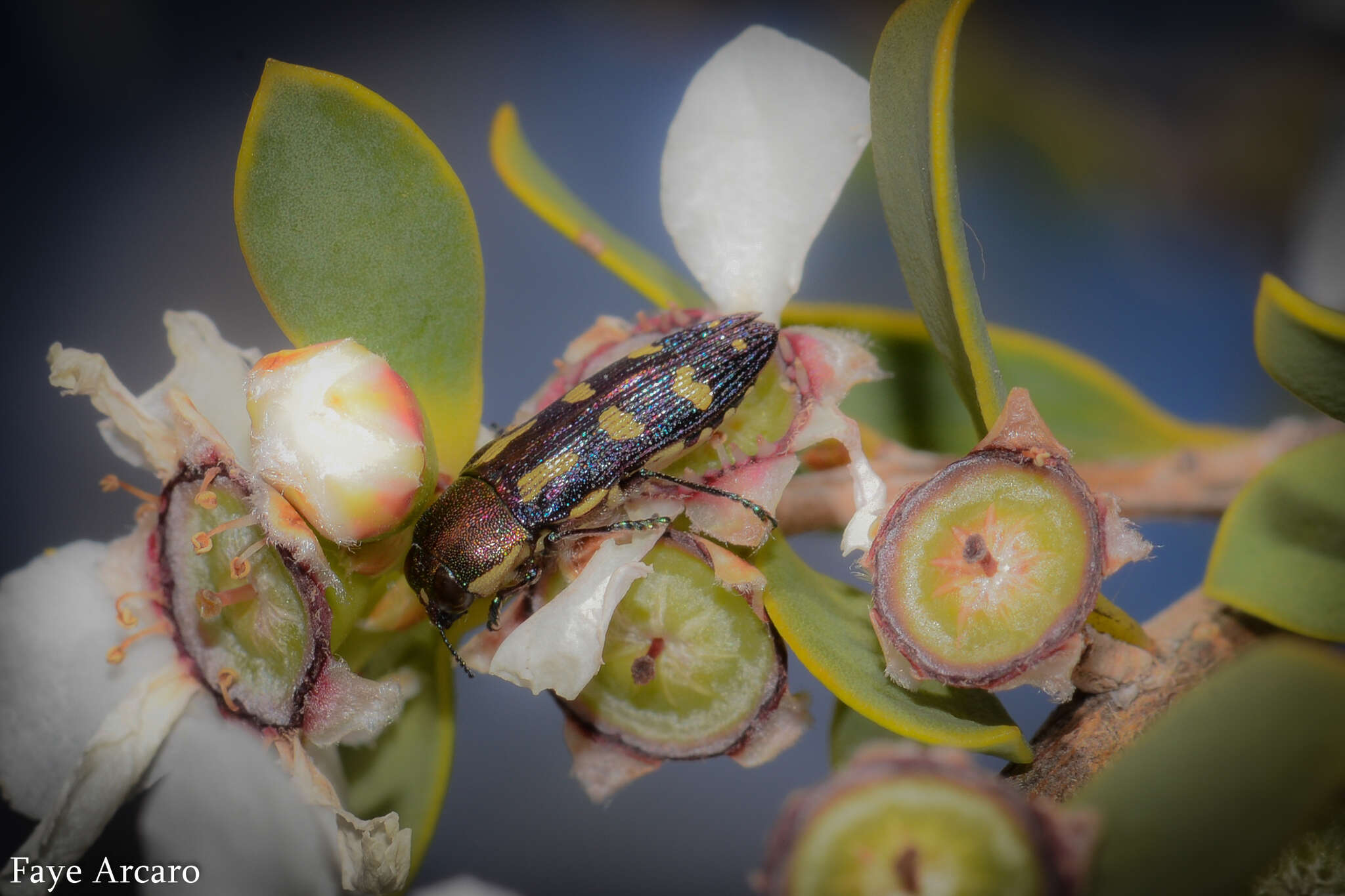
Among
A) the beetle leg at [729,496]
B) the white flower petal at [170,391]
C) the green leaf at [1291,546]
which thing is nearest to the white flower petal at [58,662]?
the white flower petal at [170,391]

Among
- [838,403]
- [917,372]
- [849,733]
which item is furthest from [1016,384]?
[849,733]

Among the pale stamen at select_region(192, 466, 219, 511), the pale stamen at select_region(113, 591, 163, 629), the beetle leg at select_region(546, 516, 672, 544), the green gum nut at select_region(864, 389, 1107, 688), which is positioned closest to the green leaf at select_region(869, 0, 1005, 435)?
the green gum nut at select_region(864, 389, 1107, 688)

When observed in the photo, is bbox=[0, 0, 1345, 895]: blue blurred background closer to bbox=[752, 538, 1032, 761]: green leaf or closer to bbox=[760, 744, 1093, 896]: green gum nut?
bbox=[752, 538, 1032, 761]: green leaf

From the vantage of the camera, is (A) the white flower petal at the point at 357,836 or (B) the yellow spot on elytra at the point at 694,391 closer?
(A) the white flower petal at the point at 357,836

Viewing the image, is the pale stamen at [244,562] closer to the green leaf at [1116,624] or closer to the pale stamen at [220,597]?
the pale stamen at [220,597]

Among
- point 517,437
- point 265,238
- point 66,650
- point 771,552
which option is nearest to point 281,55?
point 265,238
